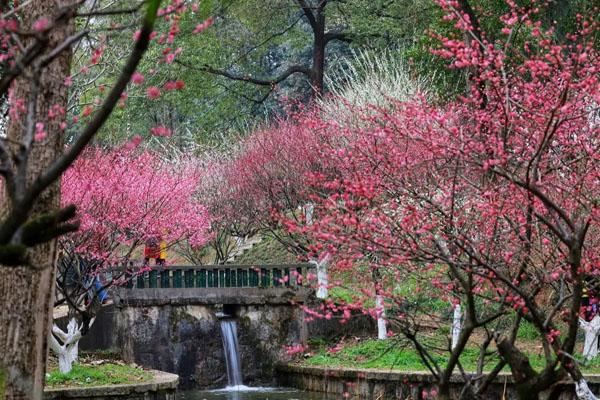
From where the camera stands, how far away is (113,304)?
82.7ft

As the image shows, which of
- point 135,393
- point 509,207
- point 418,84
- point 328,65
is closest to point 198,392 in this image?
point 135,393

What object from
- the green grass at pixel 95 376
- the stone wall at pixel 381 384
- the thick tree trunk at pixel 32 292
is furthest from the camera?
the stone wall at pixel 381 384

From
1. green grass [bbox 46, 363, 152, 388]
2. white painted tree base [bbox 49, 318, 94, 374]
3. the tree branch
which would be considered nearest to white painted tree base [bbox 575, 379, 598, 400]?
green grass [bbox 46, 363, 152, 388]

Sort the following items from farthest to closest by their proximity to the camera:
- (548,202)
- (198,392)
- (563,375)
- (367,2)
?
(367,2)
(198,392)
(563,375)
(548,202)

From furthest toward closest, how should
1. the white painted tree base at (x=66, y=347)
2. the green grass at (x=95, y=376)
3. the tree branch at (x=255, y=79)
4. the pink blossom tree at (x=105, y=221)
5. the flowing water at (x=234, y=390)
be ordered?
1. the tree branch at (x=255, y=79)
2. the flowing water at (x=234, y=390)
3. the pink blossom tree at (x=105, y=221)
4. the white painted tree base at (x=66, y=347)
5. the green grass at (x=95, y=376)

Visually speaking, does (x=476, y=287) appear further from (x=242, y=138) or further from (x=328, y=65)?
(x=328, y=65)

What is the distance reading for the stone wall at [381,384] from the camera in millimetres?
19109

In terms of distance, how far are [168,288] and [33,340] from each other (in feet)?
58.3

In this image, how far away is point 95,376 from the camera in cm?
1905

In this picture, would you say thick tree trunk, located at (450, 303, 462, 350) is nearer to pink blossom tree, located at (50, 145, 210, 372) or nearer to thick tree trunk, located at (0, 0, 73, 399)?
pink blossom tree, located at (50, 145, 210, 372)

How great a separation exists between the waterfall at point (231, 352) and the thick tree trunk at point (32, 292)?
17174 mm

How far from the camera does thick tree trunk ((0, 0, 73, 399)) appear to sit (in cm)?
761

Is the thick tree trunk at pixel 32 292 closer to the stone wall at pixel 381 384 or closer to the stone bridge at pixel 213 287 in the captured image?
the stone wall at pixel 381 384

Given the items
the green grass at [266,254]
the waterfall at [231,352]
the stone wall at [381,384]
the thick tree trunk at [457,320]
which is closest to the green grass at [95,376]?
the stone wall at [381,384]
